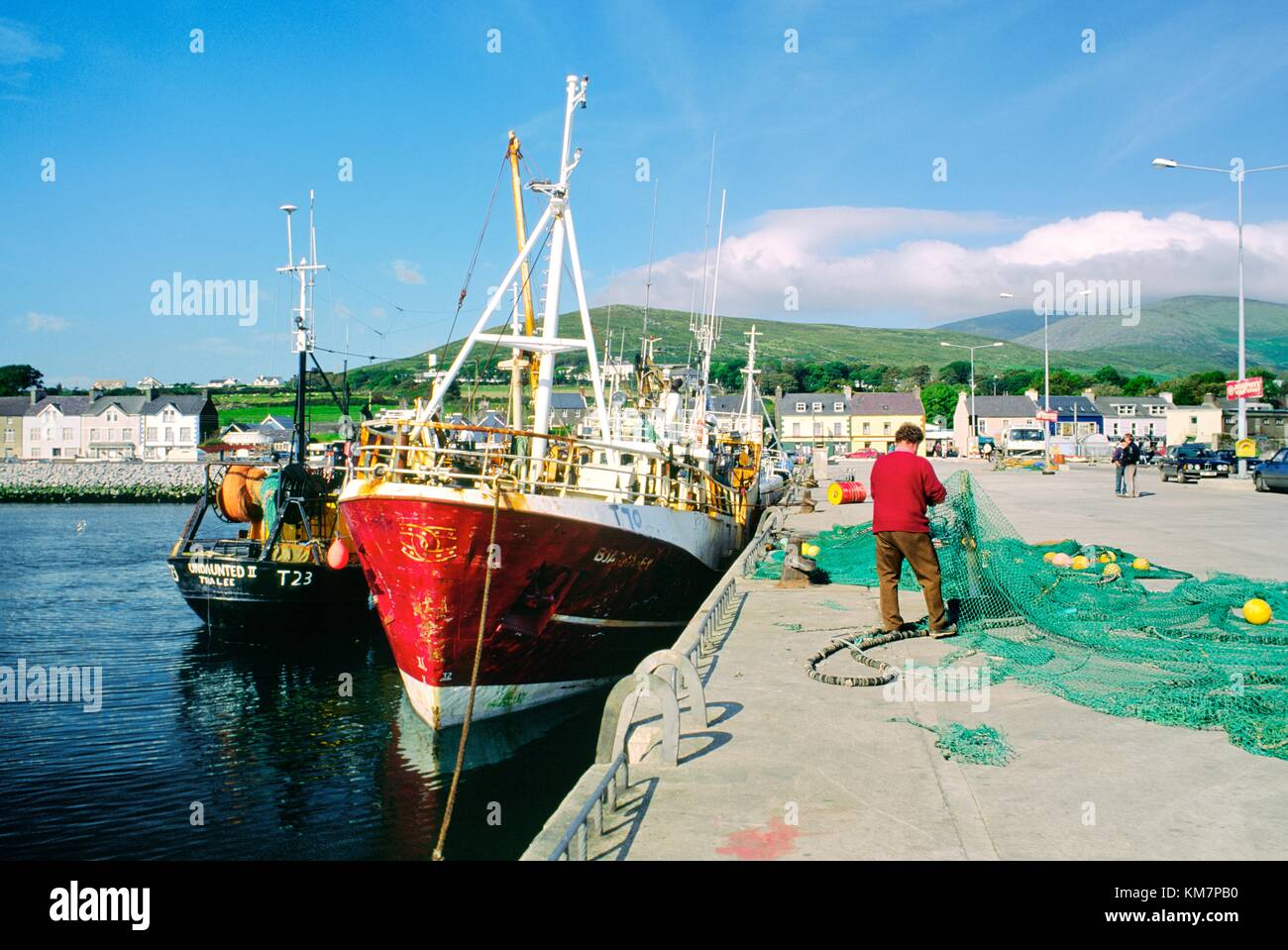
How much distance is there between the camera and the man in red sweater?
9.12 meters

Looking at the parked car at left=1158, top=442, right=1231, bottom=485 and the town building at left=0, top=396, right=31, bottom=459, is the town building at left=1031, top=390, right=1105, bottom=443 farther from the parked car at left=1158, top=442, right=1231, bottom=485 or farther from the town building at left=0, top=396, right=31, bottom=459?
the town building at left=0, top=396, right=31, bottom=459

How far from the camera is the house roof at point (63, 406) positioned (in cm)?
11844

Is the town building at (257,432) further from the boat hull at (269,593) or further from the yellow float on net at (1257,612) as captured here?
the yellow float on net at (1257,612)

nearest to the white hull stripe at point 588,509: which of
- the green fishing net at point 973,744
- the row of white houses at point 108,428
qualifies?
the green fishing net at point 973,744

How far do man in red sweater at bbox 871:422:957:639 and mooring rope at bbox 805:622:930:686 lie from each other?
1.58 feet

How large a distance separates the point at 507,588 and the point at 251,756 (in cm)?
445

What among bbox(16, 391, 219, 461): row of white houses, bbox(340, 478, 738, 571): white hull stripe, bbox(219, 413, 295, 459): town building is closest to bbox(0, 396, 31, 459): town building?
bbox(16, 391, 219, 461): row of white houses

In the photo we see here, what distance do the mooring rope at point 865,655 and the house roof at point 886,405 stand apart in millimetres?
113696

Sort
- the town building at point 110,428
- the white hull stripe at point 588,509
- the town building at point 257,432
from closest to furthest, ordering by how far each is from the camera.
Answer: the white hull stripe at point 588,509 → the town building at point 257,432 → the town building at point 110,428

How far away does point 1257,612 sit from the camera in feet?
30.9

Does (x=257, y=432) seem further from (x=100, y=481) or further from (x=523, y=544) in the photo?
(x=523, y=544)
